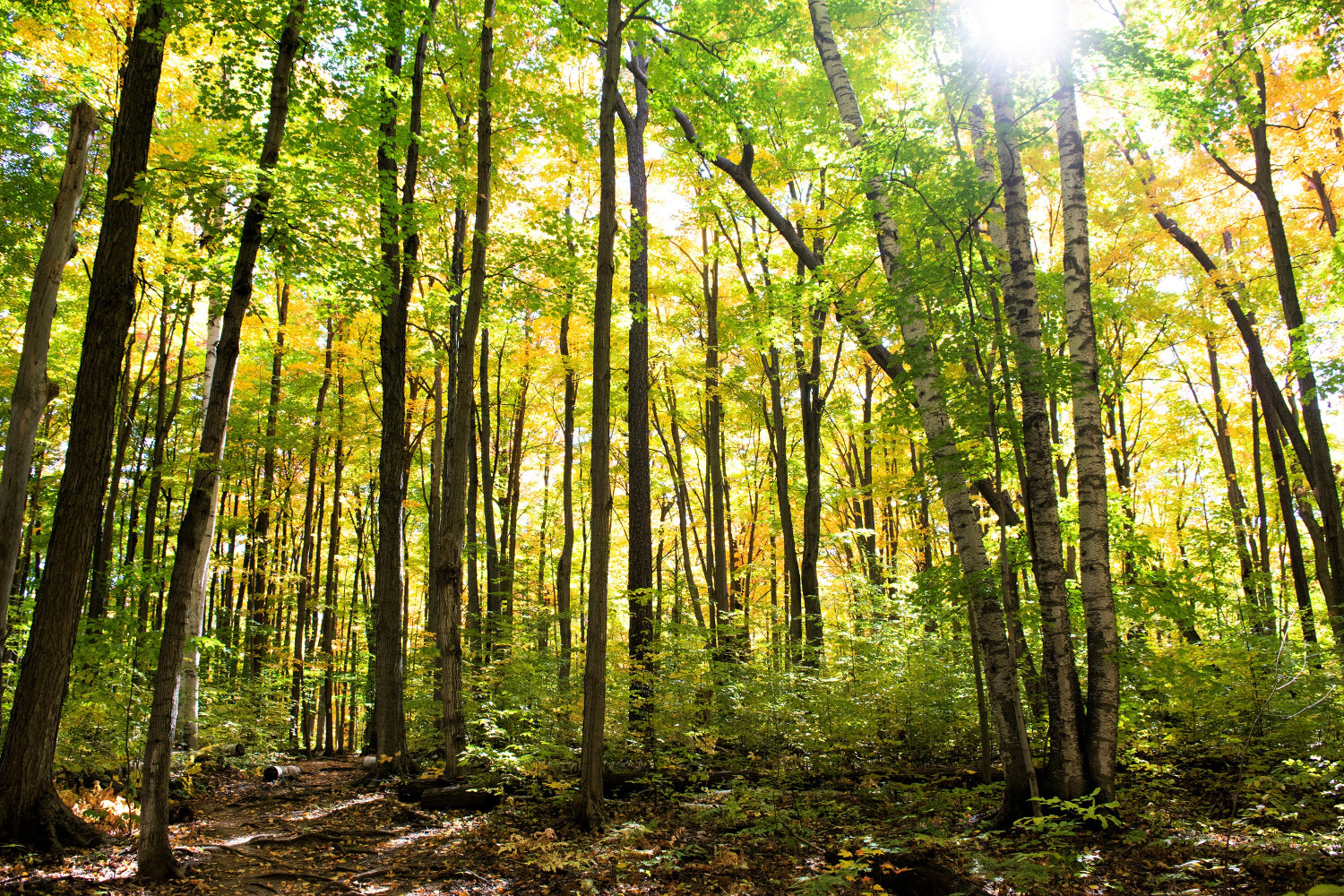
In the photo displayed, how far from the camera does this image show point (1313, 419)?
958cm

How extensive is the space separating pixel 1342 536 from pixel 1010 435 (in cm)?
680

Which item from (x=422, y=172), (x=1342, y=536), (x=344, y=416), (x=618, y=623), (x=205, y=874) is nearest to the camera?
(x=205, y=874)

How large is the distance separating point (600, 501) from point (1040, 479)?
13.4 feet

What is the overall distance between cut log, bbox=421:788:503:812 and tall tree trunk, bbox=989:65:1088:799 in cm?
563

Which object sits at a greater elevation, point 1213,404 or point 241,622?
point 1213,404

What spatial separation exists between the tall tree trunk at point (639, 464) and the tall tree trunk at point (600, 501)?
58.4 inches

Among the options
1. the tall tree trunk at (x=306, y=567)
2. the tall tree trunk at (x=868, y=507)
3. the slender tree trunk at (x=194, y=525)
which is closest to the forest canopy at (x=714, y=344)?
the slender tree trunk at (x=194, y=525)

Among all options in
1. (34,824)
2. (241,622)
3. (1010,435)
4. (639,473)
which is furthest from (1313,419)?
(241,622)

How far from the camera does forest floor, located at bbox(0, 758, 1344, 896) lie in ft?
14.5

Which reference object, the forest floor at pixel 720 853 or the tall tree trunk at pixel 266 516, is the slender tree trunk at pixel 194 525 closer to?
the forest floor at pixel 720 853

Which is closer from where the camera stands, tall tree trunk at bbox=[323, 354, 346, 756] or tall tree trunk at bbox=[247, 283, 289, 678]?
tall tree trunk at bbox=[247, 283, 289, 678]

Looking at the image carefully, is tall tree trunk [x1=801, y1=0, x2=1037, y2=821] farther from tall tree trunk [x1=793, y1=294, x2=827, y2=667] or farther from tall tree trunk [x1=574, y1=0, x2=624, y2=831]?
tall tree trunk [x1=793, y1=294, x2=827, y2=667]

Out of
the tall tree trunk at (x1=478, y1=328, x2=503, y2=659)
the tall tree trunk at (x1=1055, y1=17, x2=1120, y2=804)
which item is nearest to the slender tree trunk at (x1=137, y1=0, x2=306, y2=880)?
the tall tree trunk at (x1=1055, y1=17, x2=1120, y2=804)

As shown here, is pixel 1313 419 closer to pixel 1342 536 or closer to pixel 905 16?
pixel 1342 536
